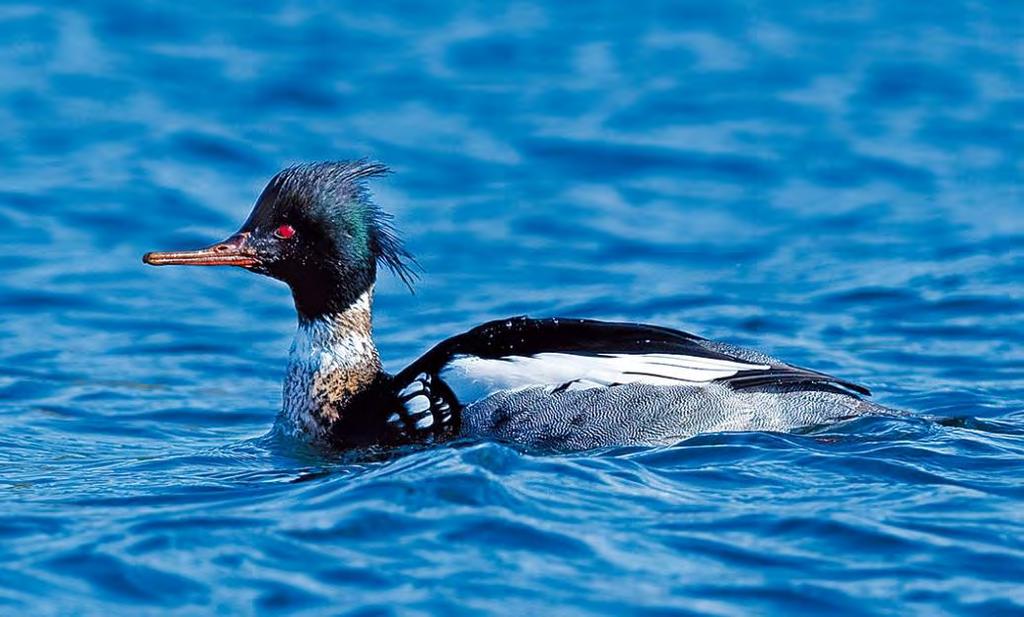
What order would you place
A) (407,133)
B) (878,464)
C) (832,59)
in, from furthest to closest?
1. (832,59)
2. (407,133)
3. (878,464)

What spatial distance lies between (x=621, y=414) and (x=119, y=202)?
6135 millimetres

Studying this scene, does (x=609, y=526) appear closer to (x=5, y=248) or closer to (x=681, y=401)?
(x=681, y=401)

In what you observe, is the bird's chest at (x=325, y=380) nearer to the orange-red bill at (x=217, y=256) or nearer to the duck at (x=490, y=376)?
the duck at (x=490, y=376)

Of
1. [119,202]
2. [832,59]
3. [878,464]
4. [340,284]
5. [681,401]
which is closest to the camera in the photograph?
[878,464]

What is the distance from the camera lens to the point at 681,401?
8.56m

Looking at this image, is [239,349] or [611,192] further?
[611,192]

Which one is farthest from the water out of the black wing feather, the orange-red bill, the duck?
the orange-red bill

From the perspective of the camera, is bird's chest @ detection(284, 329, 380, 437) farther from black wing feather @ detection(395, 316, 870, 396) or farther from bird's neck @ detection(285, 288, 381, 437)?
black wing feather @ detection(395, 316, 870, 396)

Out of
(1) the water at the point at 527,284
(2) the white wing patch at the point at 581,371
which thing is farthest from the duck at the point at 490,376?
(1) the water at the point at 527,284

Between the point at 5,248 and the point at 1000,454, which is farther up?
the point at 5,248

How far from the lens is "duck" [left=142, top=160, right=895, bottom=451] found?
855cm

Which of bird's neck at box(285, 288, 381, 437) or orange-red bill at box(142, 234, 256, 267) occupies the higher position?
orange-red bill at box(142, 234, 256, 267)

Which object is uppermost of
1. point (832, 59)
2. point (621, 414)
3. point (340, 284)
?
point (832, 59)

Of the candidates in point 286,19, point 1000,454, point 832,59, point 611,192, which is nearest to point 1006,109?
point 832,59
